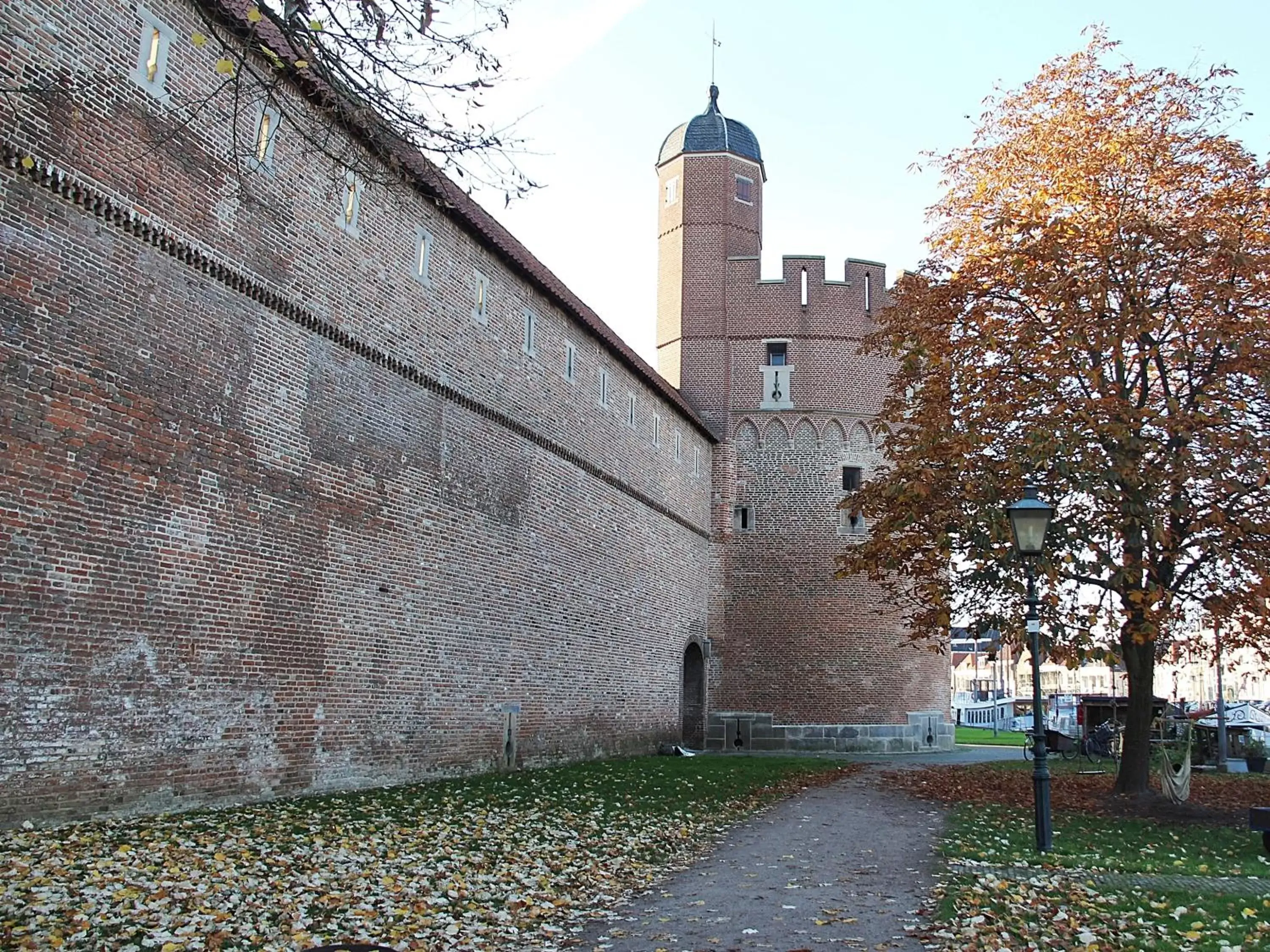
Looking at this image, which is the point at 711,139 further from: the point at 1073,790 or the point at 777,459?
the point at 1073,790

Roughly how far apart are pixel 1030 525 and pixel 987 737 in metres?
34.1

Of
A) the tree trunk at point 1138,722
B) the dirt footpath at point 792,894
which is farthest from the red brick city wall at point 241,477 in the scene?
the tree trunk at point 1138,722

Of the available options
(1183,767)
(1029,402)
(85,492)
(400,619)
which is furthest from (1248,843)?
(85,492)

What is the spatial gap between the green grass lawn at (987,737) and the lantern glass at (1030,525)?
19256 millimetres

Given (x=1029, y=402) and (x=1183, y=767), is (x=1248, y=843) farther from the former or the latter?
(x=1029, y=402)

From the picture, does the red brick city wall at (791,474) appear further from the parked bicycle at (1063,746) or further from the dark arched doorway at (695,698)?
the parked bicycle at (1063,746)

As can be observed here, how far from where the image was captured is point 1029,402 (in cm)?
1380

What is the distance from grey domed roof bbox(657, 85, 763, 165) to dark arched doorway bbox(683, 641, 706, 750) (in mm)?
13608

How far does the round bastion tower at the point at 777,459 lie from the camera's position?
1054 inches

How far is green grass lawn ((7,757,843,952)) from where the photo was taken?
600cm

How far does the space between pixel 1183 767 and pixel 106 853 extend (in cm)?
1257

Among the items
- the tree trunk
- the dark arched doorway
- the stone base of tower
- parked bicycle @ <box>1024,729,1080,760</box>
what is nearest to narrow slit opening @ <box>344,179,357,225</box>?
the tree trunk

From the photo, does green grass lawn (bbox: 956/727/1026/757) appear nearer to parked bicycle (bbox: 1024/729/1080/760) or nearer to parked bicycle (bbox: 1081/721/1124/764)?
parked bicycle (bbox: 1024/729/1080/760)

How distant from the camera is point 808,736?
86.6 ft
